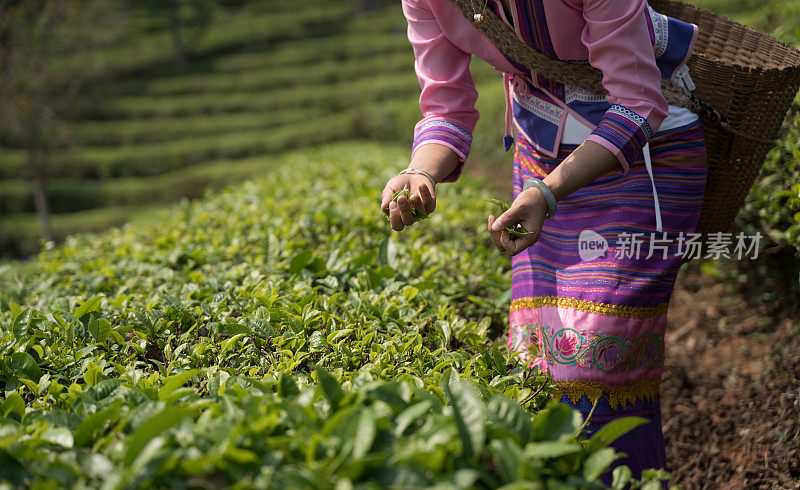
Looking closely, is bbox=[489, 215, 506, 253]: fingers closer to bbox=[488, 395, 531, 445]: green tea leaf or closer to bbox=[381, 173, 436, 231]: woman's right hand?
bbox=[381, 173, 436, 231]: woman's right hand

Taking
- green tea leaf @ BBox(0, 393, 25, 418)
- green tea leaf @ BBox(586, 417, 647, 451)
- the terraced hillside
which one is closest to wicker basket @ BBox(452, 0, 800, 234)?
green tea leaf @ BBox(586, 417, 647, 451)

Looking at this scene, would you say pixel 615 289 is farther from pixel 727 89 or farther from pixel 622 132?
pixel 727 89

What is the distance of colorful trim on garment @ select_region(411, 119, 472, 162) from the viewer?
180 centimetres

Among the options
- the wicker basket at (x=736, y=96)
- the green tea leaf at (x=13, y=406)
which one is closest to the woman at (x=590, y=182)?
the wicker basket at (x=736, y=96)

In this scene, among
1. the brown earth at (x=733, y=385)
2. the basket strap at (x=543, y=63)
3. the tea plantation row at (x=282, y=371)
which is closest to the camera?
the tea plantation row at (x=282, y=371)

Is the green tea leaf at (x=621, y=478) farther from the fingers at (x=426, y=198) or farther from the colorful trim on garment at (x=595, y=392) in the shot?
the fingers at (x=426, y=198)

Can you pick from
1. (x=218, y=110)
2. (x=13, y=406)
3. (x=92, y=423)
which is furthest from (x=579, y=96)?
(x=218, y=110)

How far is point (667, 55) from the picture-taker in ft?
5.68

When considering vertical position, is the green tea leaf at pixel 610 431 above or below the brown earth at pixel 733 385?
above

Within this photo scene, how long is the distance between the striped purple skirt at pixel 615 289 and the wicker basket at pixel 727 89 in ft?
0.44

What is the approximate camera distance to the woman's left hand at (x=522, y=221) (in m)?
1.45

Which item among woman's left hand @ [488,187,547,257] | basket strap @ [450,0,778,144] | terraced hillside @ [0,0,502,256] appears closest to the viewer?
woman's left hand @ [488,187,547,257]

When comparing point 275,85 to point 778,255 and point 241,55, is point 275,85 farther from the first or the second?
point 778,255

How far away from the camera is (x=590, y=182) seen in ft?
5.19
